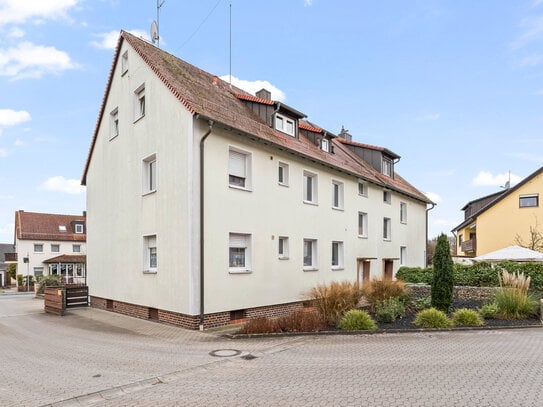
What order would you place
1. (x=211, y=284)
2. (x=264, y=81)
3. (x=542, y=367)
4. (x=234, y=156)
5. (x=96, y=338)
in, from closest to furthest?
1. (x=542, y=367)
2. (x=96, y=338)
3. (x=211, y=284)
4. (x=234, y=156)
5. (x=264, y=81)

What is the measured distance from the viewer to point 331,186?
18.2 meters

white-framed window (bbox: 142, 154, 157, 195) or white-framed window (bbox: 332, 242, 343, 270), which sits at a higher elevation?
white-framed window (bbox: 142, 154, 157, 195)

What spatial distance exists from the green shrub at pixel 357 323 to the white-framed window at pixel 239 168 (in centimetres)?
542

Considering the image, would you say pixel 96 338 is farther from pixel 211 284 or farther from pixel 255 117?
pixel 255 117

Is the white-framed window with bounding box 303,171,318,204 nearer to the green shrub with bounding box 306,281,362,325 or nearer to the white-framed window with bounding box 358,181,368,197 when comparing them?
the white-framed window with bounding box 358,181,368,197

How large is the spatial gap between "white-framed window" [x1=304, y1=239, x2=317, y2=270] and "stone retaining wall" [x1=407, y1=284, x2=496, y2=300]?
4575mm

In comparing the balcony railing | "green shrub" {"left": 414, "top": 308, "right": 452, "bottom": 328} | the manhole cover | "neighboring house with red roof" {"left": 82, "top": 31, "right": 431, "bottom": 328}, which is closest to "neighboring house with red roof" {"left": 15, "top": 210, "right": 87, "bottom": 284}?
"neighboring house with red roof" {"left": 82, "top": 31, "right": 431, "bottom": 328}

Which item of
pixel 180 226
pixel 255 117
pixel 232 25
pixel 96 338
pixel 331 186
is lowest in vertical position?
pixel 96 338

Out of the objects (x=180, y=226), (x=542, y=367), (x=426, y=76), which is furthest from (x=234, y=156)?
(x=542, y=367)

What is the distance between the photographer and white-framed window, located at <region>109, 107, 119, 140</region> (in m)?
16.5

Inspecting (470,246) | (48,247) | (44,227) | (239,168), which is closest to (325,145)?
(239,168)

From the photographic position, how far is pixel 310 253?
1694cm

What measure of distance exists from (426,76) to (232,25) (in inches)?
402

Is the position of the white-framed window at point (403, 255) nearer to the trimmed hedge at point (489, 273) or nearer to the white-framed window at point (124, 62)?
the trimmed hedge at point (489, 273)
